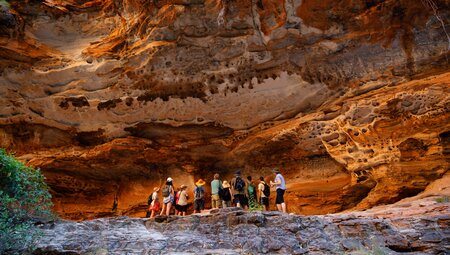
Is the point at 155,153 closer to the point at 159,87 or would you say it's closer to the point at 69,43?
the point at 159,87

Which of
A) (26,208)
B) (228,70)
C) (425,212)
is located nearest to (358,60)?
(228,70)

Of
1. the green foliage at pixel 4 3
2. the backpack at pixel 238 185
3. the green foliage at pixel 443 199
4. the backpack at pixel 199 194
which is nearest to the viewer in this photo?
the green foliage at pixel 443 199

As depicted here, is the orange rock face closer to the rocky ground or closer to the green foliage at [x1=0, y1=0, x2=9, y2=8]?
the green foliage at [x1=0, y1=0, x2=9, y2=8]

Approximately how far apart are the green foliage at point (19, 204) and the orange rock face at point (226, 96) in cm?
664

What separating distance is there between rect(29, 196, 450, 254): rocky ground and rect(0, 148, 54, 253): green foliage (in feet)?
1.11

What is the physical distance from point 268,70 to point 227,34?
180 cm

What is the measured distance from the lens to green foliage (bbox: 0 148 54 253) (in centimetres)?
691

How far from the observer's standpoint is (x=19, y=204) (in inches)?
298

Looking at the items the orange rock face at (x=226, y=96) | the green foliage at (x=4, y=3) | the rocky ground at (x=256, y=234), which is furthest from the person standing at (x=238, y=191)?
the green foliage at (x=4, y=3)

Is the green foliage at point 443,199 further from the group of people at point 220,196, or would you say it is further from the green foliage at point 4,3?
the green foliage at point 4,3

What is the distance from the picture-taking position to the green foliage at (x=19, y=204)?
6.91 metres

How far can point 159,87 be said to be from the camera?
14039mm

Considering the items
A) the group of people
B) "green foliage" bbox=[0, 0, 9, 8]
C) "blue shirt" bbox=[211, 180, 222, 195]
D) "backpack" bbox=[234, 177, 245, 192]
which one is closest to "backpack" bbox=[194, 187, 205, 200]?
the group of people

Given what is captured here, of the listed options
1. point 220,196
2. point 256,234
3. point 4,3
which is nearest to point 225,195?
point 220,196
